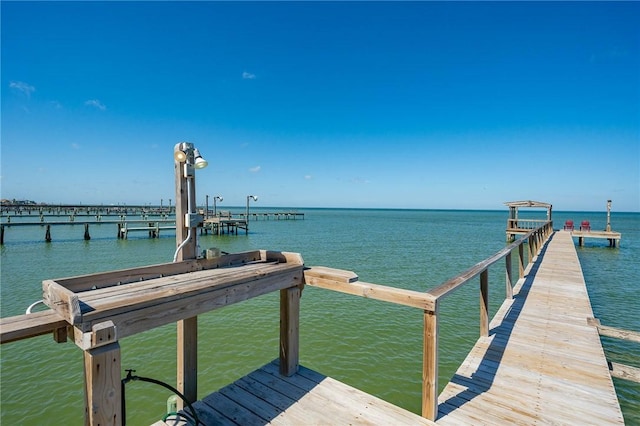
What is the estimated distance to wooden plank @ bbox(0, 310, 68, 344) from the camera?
5.28ft

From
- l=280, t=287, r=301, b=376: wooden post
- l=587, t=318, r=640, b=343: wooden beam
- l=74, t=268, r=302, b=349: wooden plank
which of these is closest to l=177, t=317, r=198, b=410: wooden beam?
l=74, t=268, r=302, b=349: wooden plank

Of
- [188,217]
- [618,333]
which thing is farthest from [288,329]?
[618,333]

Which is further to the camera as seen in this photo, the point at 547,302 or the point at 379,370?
the point at 547,302

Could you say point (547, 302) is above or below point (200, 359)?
above

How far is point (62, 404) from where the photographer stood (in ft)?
15.4

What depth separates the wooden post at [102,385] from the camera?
1.79m

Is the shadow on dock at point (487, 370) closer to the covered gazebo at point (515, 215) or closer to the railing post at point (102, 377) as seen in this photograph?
the railing post at point (102, 377)

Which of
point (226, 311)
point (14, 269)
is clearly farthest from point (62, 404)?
point (14, 269)

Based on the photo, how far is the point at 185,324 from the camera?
3061 millimetres

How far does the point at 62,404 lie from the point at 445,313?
27.0ft

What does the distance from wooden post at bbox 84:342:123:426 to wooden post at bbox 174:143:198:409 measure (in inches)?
45.8

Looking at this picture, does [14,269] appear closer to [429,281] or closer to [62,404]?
[62,404]

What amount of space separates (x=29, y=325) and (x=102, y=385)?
1.76 ft

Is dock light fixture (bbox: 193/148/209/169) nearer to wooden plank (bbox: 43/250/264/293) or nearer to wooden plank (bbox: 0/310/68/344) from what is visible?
wooden plank (bbox: 43/250/264/293)
